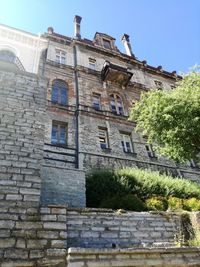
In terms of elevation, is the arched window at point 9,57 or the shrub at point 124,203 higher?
the arched window at point 9,57

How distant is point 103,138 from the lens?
14555 mm

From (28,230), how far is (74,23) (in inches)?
823

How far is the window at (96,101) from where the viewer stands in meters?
16.0

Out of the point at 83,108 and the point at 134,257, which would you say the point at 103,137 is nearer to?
the point at 83,108

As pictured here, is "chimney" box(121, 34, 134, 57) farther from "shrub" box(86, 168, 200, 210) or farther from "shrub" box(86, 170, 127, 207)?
"shrub" box(86, 170, 127, 207)

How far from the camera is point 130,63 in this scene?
2127 cm

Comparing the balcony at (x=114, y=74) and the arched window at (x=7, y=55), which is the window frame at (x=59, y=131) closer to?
the arched window at (x=7, y=55)

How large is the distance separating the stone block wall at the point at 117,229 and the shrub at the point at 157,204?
1.92 m

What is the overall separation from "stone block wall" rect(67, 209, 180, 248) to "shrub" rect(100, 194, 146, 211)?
164 centimetres

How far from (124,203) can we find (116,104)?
9706 mm

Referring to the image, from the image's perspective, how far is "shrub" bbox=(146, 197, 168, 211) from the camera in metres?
8.93

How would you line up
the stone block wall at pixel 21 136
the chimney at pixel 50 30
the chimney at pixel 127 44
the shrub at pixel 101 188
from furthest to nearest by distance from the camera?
the chimney at pixel 127 44 → the chimney at pixel 50 30 → the shrub at pixel 101 188 → the stone block wall at pixel 21 136

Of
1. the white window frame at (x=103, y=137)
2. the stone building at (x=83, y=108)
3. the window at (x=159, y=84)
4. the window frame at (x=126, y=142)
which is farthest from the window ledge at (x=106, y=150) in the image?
the window at (x=159, y=84)

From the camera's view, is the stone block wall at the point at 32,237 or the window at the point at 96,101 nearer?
the stone block wall at the point at 32,237
